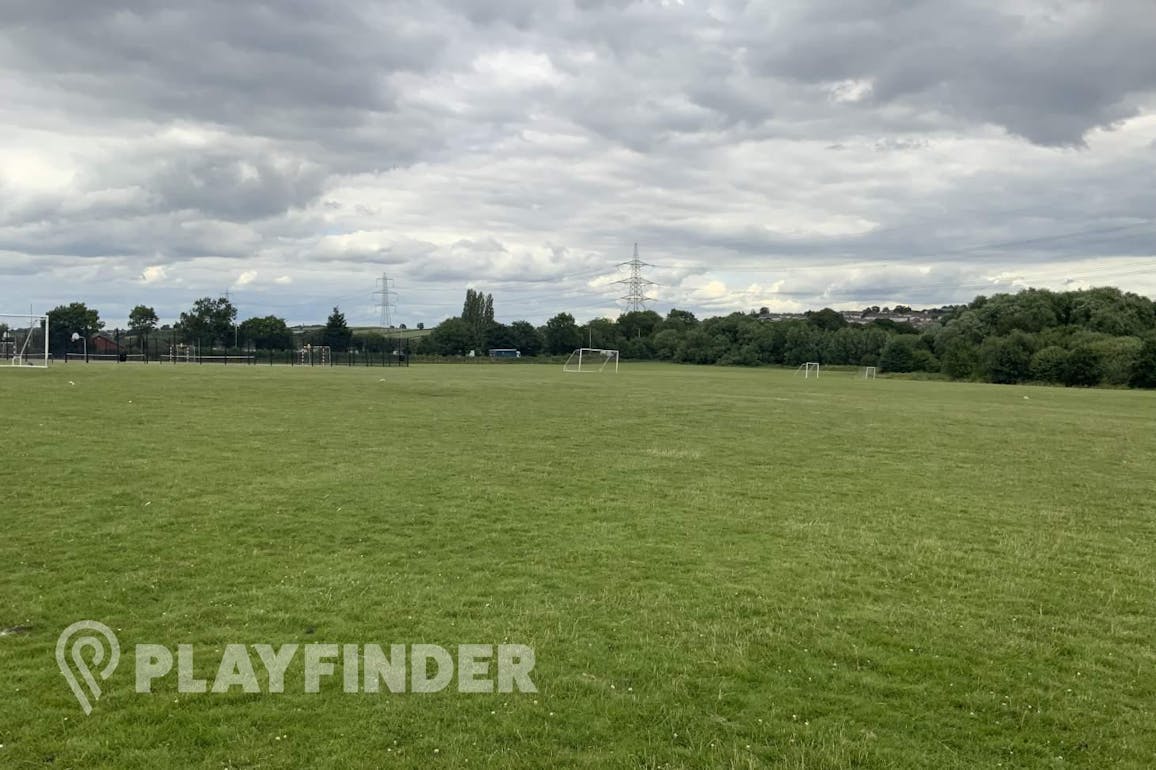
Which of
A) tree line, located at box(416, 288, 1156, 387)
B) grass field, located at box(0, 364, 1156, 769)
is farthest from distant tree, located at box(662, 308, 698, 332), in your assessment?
grass field, located at box(0, 364, 1156, 769)

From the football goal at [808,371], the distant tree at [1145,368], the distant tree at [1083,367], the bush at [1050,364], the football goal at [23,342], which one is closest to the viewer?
the football goal at [23,342]

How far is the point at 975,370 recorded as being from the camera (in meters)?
103

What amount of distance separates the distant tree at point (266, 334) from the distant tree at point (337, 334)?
492 centimetres

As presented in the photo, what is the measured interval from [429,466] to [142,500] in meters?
5.27

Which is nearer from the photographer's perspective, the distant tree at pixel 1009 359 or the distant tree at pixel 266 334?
the distant tree at pixel 266 334

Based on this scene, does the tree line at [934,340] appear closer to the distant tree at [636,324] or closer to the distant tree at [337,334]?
the distant tree at [636,324]

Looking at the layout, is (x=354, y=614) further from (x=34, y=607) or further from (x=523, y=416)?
(x=523, y=416)

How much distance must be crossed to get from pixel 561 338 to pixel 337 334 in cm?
5900

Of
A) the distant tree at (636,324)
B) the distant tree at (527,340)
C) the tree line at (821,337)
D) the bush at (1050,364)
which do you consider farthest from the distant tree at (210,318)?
the bush at (1050,364)

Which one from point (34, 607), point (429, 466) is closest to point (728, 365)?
point (429, 466)

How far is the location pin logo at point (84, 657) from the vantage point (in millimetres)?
5320

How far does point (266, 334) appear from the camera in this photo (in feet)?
369

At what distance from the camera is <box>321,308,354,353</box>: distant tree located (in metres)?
98.6

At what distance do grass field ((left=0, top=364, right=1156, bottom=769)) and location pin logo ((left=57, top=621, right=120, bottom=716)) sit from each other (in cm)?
11
